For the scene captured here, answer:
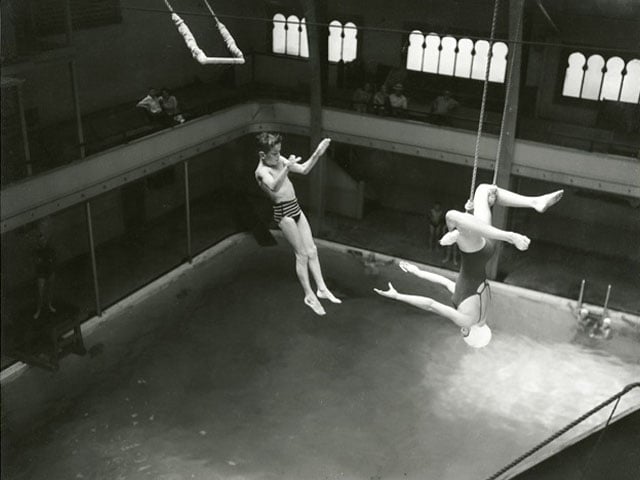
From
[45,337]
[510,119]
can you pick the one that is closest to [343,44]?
[510,119]

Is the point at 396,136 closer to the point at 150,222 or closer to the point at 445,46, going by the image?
the point at 445,46

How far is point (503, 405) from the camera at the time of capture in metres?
16.2

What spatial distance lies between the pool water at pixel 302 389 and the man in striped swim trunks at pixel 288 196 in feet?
16.7

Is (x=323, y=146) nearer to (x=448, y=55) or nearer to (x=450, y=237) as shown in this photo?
(x=450, y=237)

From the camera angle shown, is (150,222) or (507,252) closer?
(507,252)

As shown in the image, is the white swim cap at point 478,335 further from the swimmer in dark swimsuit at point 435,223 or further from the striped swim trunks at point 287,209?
the swimmer in dark swimsuit at point 435,223

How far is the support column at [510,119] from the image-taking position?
16781 millimetres

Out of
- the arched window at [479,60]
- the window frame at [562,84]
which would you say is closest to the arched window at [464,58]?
the arched window at [479,60]

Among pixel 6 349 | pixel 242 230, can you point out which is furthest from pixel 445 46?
pixel 6 349

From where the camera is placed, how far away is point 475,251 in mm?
8336

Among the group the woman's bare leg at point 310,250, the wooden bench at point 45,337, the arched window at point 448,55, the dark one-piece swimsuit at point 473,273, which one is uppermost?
the arched window at point 448,55

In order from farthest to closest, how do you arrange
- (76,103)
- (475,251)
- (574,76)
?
1. (574,76)
2. (76,103)
3. (475,251)

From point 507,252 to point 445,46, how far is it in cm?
561

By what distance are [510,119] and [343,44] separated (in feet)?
21.1
